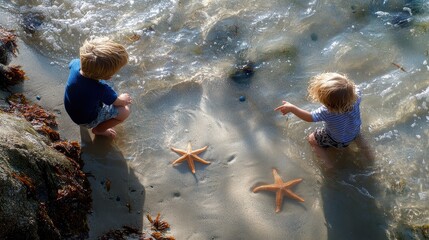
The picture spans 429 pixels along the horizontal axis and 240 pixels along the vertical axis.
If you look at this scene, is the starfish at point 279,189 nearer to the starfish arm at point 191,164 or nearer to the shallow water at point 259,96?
the shallow water at point 259,96

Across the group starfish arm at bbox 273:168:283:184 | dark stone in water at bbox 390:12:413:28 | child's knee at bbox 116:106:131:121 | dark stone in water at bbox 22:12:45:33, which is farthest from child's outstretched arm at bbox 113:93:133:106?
dark stone in water at bbox 390:12:413:28

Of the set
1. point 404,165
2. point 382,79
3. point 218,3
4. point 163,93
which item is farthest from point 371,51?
point 163,93

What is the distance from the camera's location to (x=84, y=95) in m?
4.77

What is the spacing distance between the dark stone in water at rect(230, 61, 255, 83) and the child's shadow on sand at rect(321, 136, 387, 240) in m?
1.70

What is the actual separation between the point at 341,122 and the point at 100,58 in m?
2.68

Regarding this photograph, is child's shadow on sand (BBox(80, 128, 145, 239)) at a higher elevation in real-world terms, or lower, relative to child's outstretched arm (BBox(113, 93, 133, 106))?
lower

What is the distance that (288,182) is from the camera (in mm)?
4777

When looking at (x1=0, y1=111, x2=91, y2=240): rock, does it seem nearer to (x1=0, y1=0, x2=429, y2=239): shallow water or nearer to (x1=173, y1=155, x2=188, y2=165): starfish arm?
(x1=0, y1=0, x2=429, y2=239): shallow water

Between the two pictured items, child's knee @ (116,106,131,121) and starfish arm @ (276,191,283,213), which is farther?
Result: child's knee @ (116,106,131,121)

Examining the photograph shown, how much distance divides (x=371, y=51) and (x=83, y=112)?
4325mm

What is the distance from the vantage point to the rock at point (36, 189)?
3.41 m

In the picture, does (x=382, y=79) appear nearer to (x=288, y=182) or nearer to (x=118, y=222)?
(x=288, y=182)

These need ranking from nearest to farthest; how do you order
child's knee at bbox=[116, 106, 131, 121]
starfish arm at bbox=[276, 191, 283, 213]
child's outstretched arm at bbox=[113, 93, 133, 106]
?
1. starfish arm at bbox=[276, 191, 283, 213]
2. child's outstretched arm at bbox=[113, 93, 133, 106]
3. child's knee at bbox=[116, 106, 131, 121]

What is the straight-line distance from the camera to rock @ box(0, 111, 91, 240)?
3.41 m
